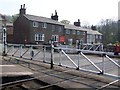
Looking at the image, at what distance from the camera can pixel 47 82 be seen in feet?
29.0

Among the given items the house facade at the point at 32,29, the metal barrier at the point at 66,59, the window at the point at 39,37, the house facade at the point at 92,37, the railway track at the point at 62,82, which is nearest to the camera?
the railway track at the point at 62,82

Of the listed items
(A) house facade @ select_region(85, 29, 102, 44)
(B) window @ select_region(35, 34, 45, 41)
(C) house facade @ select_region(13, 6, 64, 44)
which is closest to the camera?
(C) house facade @ select_region(13, 6, 64, 44)

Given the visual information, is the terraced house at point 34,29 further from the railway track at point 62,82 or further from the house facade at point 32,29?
the railway track at point 62,82

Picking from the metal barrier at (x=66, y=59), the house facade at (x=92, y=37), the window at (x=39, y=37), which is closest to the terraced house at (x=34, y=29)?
the window at (x=39, y=37)

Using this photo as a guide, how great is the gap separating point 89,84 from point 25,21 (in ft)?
141

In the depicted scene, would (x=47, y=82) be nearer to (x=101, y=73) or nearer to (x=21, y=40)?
(x=101, y=73)

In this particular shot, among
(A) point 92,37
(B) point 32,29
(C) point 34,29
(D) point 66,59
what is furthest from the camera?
(A) point 92,37

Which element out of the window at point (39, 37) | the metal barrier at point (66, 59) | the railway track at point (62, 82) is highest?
the window at point (39, 37)

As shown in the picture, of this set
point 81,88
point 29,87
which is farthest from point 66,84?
point 29,87

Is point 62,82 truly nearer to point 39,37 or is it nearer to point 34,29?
point 34,29

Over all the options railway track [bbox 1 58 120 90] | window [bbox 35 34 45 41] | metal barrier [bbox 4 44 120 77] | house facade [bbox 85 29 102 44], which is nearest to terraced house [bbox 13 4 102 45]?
window [bbox 35 34 45 41]

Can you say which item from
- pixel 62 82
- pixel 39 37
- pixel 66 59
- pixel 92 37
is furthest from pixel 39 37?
pixel 62 82

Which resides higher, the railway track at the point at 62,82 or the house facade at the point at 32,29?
the house facade at the point at 32,29

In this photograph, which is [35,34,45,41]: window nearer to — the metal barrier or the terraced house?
the terraced house
